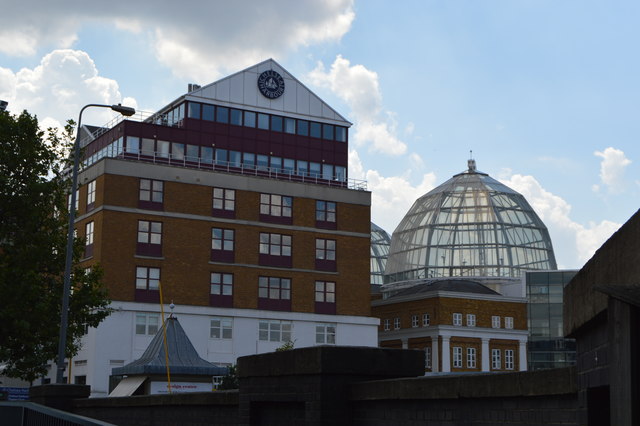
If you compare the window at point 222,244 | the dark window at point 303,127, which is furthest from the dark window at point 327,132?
the window at point 222,244

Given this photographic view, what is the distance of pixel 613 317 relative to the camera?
5.51m

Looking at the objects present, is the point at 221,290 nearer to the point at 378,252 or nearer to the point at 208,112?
the point at 208,112

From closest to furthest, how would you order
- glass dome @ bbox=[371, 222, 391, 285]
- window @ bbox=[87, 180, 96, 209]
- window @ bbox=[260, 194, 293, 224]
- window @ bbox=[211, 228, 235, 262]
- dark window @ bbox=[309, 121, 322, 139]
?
window @ bbox=[87, 180, 96, 209] → window @ bbox=[211, 228, 235, 262] → window @ bbox=[260, 194, 293, 224] → dark window @ bbox=[309, 121, 322, 139] → glass dome @ bbox=[371, 222, 391, 285]

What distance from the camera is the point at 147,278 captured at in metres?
69.4

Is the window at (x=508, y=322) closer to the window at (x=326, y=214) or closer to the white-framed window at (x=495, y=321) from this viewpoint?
the white-framed window at (x=495, y=321)

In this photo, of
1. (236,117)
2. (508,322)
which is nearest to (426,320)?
(508,322)

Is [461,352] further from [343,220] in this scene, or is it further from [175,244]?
[175,244]

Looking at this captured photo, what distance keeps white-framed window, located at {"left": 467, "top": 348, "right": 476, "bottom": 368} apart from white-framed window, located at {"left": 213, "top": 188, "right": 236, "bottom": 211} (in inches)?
1184

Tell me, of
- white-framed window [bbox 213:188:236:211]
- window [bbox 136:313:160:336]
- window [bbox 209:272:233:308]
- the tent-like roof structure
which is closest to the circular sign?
white-framed window [bbox 213:188:236:211]

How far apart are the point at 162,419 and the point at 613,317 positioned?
11.1 metres

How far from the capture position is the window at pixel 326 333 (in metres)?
75.2

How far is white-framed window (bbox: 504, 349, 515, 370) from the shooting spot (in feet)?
305

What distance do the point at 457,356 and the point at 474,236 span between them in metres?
19.1

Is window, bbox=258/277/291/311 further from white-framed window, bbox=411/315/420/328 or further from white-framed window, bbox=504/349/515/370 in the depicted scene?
white-framed window, bbox=504/349/515/370
